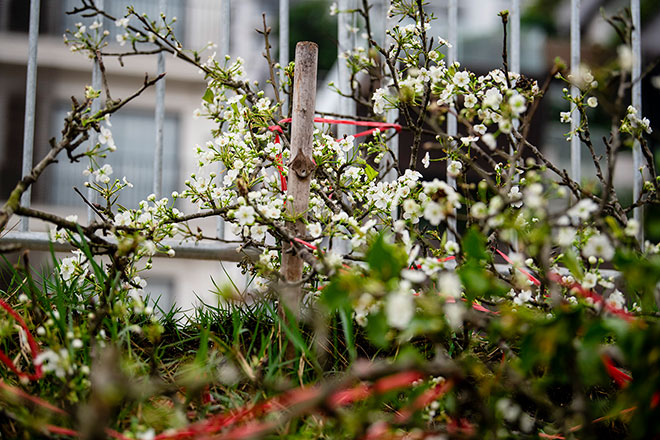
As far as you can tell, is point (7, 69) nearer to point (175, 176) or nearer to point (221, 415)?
point (175, 176)

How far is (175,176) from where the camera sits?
11297 mm

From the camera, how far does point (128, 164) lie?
10.7 meters

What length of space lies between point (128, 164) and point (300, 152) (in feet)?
32.2

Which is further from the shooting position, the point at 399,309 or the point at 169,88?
the point at 169,88

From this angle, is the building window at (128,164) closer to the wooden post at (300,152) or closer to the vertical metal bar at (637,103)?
the vertical metal bar at (637,103)

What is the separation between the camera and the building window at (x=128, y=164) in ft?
34.7

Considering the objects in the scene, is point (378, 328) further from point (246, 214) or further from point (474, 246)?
point (246, 214)

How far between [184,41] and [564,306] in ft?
39.4

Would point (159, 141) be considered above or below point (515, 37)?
below

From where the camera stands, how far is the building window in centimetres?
1057

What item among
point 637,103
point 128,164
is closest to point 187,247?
point 637,103

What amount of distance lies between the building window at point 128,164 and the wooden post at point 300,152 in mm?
9267

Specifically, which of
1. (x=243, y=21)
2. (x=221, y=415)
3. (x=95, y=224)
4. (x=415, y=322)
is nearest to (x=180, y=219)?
(x=95, y=224)

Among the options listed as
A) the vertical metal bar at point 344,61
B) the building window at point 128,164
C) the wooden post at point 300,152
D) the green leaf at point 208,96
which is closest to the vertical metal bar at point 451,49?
the vertical metal bar at point 344,61
